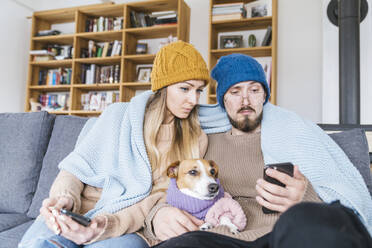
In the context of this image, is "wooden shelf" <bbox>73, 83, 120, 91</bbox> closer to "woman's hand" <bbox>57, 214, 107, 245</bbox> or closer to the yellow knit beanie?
the yellow knit beanie

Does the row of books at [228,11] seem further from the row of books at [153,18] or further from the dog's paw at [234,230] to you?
the dog's paw at [234,230]

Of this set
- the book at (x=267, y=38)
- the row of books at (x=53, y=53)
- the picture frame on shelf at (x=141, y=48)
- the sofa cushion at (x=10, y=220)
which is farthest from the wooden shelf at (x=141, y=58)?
the sofa cushion at (x=10, y=220)

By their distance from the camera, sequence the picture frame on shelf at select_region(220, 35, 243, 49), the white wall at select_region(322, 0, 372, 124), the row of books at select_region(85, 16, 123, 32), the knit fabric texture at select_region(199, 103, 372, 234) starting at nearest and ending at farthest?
1. the knit fabric texture at select_region(199, 103, 372, 234)
2. the white wall at select_region(322, 0, 372, 124)
3. the picture frame on shelf at select_region(220, 35, 243, 49)
4. the row of books at select_region(85, 16, 123, 32)

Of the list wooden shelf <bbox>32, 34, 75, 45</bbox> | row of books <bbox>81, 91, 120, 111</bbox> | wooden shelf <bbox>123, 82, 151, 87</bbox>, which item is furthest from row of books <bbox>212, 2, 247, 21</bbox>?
wooden shelf <bbox>32, 34, 75, 45</bbox>

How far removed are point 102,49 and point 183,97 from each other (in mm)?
3195

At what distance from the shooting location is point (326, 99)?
321 centimetres

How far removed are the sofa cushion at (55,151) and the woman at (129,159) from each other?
0.48 ft

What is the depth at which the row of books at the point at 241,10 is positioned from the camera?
3.46m

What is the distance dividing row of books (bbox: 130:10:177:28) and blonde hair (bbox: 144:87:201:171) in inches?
99.4

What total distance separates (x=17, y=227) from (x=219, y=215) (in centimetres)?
101

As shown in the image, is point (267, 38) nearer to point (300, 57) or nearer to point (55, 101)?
point (300, 57)

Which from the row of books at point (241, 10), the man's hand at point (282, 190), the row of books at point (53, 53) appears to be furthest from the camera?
the row of books at point (53, 53)

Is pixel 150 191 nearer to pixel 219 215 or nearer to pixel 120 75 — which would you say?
pixel 219 215

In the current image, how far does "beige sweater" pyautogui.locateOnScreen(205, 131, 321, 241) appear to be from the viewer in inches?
46.4
